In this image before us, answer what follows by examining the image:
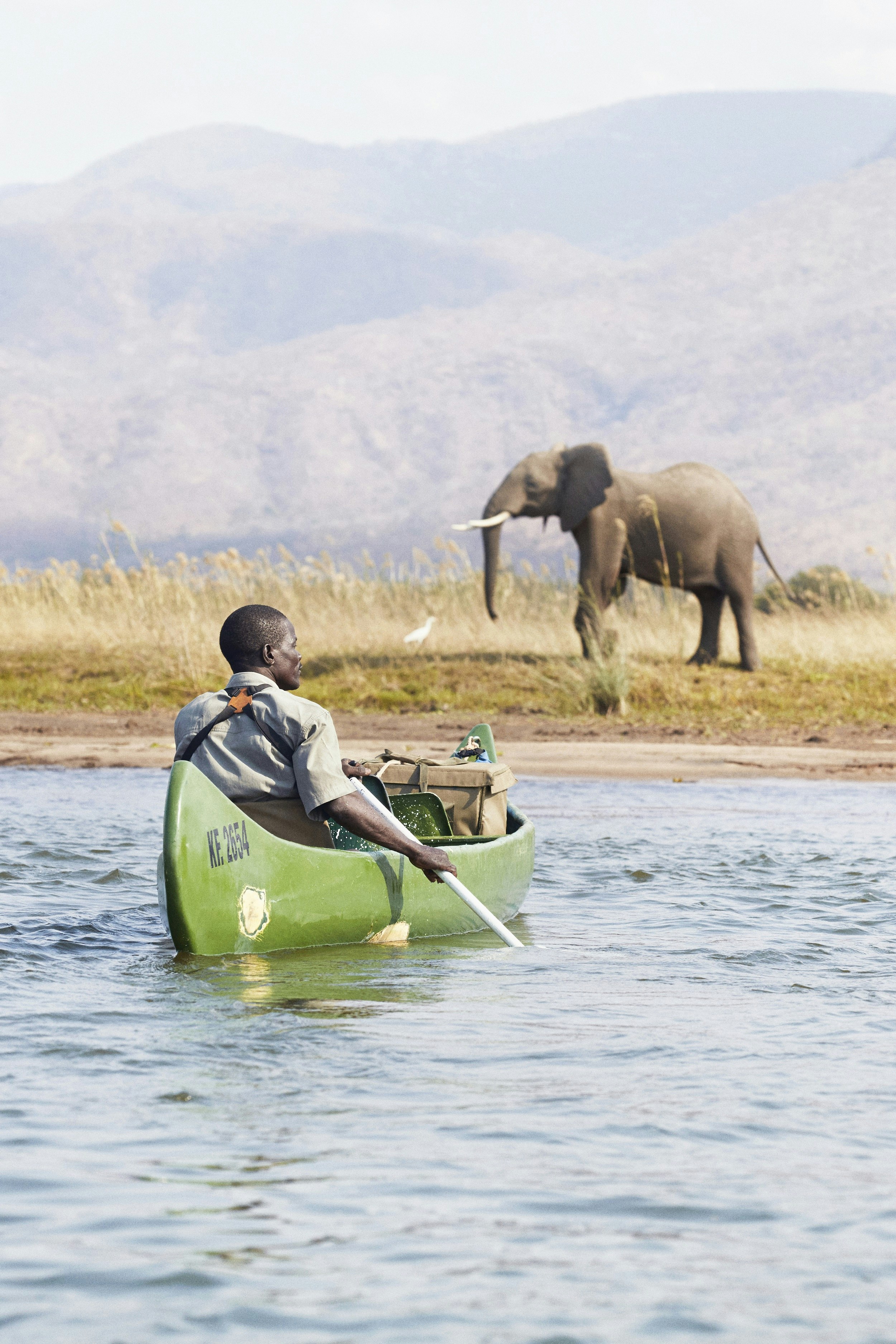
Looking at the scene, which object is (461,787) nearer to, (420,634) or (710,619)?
(420,634)

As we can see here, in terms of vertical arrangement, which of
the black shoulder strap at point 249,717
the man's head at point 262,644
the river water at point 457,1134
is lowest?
the river water at point 457,1134

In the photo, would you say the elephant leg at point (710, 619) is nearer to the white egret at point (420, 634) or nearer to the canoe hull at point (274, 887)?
the white egret at point (420, 634)

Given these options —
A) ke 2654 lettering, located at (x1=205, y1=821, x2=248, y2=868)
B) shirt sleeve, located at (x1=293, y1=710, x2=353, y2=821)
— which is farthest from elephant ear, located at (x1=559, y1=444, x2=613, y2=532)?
ke 2654 lettering, located at (x1=205, y1=821, x2=248, y2=868)

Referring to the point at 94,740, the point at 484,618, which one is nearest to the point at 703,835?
the point at 94,740

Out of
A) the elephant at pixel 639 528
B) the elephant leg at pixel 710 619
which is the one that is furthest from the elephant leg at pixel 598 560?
the elephant leg at pixel 710 619

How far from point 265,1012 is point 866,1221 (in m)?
2.48

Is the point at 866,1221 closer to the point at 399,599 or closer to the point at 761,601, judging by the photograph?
the point at 399,599

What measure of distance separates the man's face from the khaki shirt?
6cm

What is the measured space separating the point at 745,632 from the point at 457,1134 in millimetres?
16495

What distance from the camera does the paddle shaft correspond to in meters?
6.73

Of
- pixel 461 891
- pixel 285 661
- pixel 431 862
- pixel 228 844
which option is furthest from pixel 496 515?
pixel 228 844

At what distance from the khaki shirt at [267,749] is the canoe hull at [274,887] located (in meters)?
0.23

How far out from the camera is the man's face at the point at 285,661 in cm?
632

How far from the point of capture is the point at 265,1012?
18.4ft
